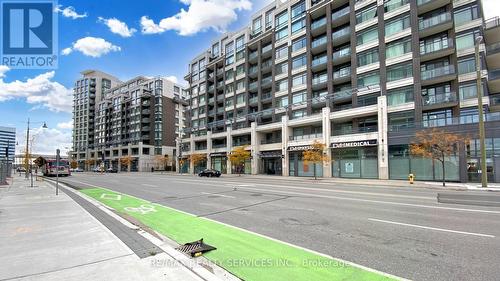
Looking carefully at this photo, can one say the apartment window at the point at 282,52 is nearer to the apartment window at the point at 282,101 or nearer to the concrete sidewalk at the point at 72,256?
the apartment window at the point at 282,101

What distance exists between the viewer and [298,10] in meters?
49.5

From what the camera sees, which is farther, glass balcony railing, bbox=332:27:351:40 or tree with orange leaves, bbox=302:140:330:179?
glass balcony railing, bbox=332:27:351:40

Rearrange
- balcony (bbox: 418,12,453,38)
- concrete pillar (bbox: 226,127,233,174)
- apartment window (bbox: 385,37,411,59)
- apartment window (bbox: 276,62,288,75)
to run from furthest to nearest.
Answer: concrete pillar (bbox: 226,127,233,174), apartment window (bbox: 276,62,288,75), apartment window (bbox: 385,37,411,59), balcony (bbox: 418,12,453,38)

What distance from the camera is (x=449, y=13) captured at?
31828mm

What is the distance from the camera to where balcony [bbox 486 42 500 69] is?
1323 inches

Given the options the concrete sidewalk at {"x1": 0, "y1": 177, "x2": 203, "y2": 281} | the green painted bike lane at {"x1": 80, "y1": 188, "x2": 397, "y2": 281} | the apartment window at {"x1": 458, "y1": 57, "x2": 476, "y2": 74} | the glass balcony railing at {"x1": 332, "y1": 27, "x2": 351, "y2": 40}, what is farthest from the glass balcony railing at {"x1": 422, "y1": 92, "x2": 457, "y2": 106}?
the concrete sidewalk at {"x1": 0, "y1": 177, "x2": 203, "y2": 281}

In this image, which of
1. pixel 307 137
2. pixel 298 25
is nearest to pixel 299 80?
pixel 298 25

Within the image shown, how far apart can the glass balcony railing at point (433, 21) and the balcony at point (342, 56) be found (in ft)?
30.8

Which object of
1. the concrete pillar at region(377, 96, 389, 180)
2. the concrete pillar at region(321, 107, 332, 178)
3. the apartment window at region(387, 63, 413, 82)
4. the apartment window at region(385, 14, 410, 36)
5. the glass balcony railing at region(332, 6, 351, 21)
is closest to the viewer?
the concrete pillar at region(377, 96, 389, 180)

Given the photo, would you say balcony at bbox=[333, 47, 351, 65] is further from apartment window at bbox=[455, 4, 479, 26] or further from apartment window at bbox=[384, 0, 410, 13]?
apartment window at bbox=[455, 4, 479, 26]

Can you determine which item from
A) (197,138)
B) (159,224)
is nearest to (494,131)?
(159,224)

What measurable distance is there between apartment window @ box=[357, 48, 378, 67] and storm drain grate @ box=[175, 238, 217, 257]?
38186 millimetres

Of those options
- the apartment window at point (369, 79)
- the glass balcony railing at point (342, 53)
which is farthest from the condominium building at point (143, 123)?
the apartment window at point (369, 79)

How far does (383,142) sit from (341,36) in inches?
714
